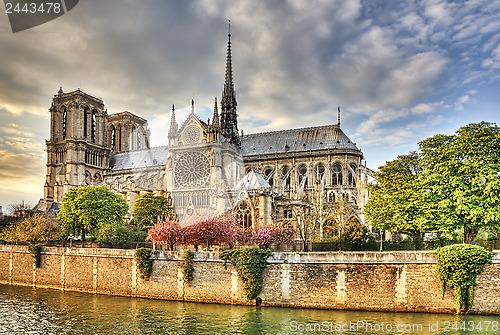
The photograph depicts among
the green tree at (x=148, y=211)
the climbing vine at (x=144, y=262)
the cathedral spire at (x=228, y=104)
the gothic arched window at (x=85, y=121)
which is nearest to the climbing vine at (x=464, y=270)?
the climbing vine at (x=144, y=262)

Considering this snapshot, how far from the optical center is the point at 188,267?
3089 centimetres

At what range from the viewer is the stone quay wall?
2567cm

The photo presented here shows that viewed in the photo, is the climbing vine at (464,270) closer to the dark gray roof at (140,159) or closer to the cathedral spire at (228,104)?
the cathedral spire at (228,104)

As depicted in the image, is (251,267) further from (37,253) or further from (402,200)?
(37,253)

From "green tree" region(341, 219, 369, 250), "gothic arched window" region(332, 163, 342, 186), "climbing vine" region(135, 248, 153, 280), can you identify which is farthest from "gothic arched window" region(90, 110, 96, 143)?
"green tree" region(341, 219, 369, 250)

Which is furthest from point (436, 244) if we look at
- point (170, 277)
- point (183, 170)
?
point (183, 170)

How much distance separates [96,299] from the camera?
1268 inches

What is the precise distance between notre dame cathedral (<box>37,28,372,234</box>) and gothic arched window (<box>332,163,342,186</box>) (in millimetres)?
136

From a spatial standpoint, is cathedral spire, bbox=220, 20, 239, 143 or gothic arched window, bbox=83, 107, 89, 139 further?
gothic arched window, bbox=83, 107, 89, 139

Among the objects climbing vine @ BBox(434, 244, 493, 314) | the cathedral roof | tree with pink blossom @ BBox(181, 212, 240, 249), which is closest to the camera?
climbing vine @ BBox(434, 244, 493, 314)

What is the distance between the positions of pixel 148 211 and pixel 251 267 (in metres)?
23.6

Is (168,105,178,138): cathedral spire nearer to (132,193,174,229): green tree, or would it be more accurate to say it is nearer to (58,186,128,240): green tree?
(132,193,174,229): green tree

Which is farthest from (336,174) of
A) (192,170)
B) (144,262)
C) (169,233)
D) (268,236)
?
(144,262)

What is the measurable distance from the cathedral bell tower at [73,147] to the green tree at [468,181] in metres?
62.9
